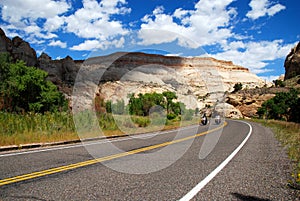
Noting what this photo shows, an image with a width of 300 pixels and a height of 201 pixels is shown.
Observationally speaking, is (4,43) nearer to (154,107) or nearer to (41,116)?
(154,107)

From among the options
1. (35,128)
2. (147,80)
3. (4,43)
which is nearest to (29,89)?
(35,128)

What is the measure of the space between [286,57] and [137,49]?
131129mm

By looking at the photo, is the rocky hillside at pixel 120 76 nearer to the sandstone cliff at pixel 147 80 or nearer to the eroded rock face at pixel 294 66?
the sandstone cliff at pixel 147 80

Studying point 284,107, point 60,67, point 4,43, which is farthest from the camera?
point 60,67

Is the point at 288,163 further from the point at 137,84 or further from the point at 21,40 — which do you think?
the point at 21,40

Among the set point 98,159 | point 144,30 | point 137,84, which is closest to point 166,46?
point 144,30

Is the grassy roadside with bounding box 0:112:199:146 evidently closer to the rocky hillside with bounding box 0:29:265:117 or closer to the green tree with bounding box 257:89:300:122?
the rocky hillside with bounding box 0:29:265:117

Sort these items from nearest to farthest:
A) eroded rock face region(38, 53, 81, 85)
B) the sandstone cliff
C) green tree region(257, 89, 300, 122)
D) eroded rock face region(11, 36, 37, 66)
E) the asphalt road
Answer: the asphalt road, green tree region(257, 89, 300, 122), the sandstone cliff, eroded rock face region(11, 36, 37, 66), eroded rock face region(38, 53, 81, 85)

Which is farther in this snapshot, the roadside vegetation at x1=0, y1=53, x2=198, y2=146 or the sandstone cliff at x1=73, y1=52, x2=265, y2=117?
the sandstone cliff at x1=73, y1=52, x2=265, y2=117

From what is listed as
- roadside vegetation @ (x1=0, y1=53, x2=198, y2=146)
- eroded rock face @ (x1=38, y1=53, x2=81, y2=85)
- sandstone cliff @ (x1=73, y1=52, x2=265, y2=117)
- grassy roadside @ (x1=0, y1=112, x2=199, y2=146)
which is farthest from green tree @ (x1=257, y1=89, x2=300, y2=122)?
eroded rock face @ (x1=38, y1=53, x2=81, y2=85)

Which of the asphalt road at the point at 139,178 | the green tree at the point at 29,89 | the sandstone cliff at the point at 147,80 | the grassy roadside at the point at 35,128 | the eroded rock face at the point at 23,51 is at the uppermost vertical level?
the eroded rock face at the point at 23,51

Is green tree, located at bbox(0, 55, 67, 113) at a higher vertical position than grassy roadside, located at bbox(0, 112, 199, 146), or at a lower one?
higher

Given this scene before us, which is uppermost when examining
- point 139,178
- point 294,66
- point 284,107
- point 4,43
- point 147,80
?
point 4,43

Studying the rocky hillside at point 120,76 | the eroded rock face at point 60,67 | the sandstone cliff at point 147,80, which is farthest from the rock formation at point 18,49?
the sandstone cliff at point 147,80
